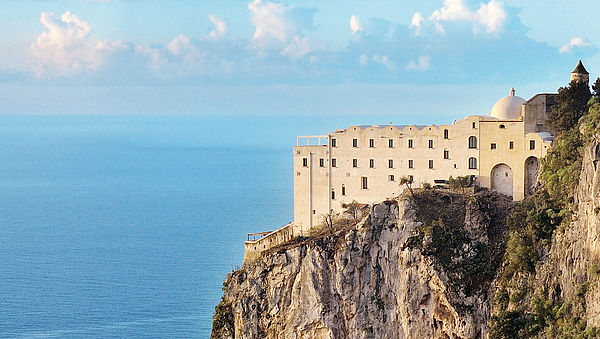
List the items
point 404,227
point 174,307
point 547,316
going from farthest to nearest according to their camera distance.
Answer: point 174,307 < point 404,227 < point 547,316

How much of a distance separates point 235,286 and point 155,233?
178 ft

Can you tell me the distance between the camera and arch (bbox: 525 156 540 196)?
197 ft

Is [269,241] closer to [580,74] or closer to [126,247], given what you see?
[580,74]

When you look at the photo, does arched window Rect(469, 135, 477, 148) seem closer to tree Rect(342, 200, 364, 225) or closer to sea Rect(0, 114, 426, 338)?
tree Rect(342, 200, 364, 225)

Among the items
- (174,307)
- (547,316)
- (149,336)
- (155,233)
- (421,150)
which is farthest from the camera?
(155,233)

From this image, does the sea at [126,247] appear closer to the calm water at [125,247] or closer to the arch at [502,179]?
the calm water at [125,247]

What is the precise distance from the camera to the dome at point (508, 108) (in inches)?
2462

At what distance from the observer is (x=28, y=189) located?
16338 centimetres

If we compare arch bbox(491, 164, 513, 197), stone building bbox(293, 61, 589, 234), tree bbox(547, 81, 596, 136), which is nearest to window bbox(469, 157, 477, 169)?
stone building bbox(293, 61, 589, 234)

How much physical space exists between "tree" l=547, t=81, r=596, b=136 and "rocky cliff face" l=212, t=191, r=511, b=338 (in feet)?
17.7

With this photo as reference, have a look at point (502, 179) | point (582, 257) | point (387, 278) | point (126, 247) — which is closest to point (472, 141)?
point (502, 179)

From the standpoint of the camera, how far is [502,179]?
61219 millimetres

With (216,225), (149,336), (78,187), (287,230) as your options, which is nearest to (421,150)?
(287,230)

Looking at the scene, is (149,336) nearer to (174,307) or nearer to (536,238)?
(174,307)
